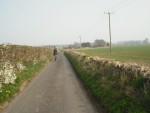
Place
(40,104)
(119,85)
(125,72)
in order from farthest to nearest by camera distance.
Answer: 1. (125,72)
2. (119,85)
3. (40,104)

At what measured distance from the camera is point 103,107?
34.2ft

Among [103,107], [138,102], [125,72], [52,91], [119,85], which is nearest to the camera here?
[138,102]

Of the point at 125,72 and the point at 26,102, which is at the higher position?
the point at 125,72

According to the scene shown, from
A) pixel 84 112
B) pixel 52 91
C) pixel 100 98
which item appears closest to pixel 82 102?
pixel 100 98

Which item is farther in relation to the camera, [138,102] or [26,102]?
[26,102]

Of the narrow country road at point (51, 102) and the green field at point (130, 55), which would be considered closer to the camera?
the narrow country road at point (51, 102)

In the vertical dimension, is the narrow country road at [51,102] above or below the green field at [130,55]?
above

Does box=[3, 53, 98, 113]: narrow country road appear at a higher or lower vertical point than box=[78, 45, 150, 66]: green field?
higher

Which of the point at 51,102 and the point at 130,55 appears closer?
the point at 51,102

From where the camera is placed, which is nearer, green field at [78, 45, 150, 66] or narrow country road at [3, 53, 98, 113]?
narrow country road at [3, 53, 98, 113]

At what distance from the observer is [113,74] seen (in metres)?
15.1

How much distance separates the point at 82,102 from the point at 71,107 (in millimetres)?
995

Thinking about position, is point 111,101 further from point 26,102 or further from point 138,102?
point 26,102

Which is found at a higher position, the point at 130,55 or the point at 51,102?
the point at 51,102
